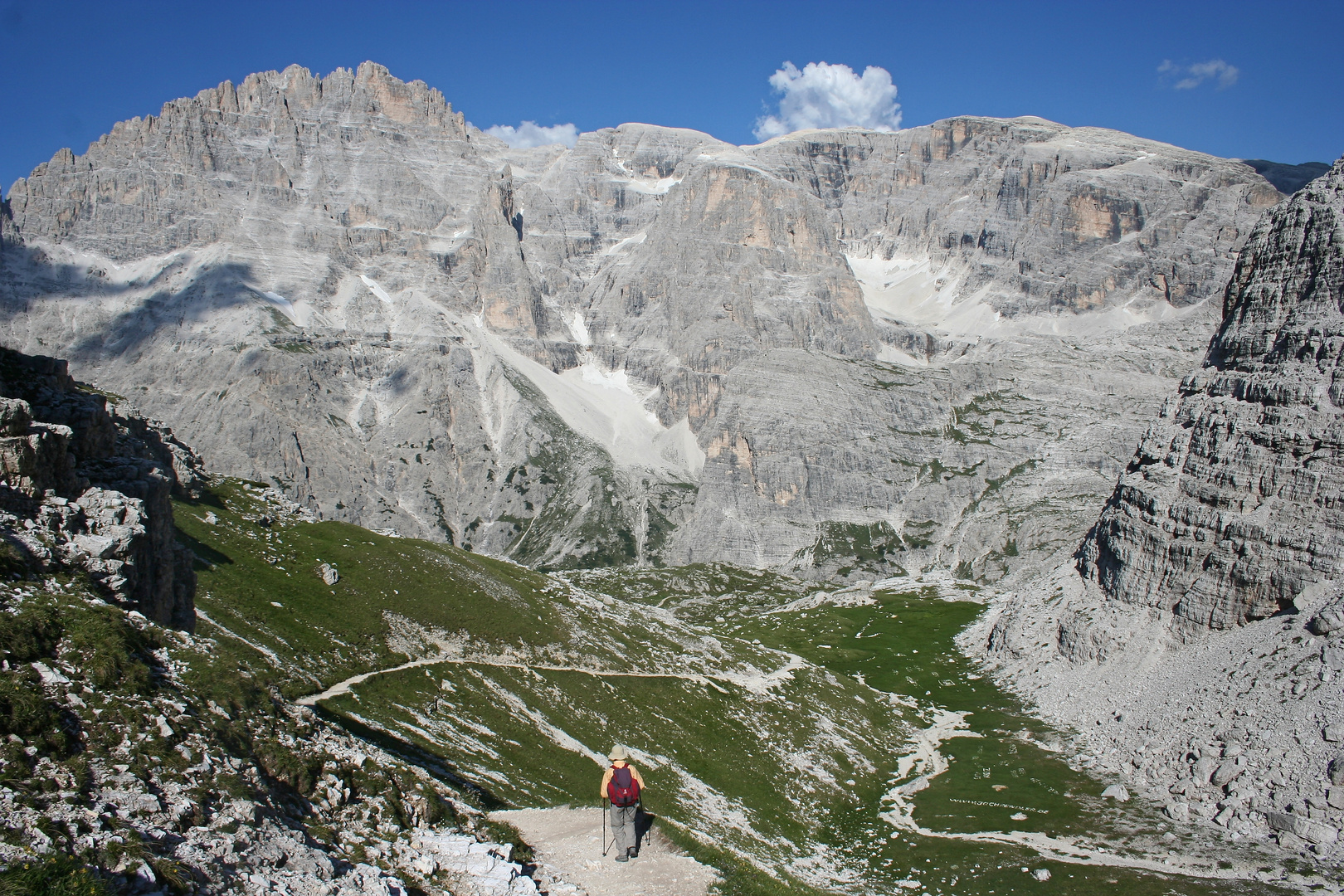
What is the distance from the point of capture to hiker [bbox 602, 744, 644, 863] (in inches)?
878

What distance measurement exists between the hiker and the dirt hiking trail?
575 mm

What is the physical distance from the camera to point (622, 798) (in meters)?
22.4

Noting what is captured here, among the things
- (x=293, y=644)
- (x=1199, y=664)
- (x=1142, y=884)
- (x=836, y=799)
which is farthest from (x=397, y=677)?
(x=1199, y=664)

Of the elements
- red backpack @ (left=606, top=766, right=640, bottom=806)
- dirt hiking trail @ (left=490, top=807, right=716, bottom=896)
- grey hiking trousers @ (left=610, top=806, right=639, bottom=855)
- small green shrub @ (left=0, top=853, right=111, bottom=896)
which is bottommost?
dirt hiking trail @ (left=490, top=807, right=716, bottom=896)

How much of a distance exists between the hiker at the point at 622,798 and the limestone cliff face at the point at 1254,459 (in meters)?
82.8

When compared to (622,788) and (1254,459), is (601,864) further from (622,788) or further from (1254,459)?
(1254,459)

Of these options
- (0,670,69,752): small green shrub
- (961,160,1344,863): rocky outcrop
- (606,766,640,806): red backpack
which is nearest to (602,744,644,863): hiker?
(606,766,640,806): red backpack

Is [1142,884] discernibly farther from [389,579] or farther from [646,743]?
[389,579]

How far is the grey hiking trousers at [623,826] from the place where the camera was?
22.6 m

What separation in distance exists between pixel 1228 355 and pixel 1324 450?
22961mm

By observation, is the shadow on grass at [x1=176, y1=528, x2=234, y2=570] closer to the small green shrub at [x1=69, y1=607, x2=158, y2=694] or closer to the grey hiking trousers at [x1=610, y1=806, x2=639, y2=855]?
the small green shrub at [x1=69, y1=607, x2=158, y2=694]

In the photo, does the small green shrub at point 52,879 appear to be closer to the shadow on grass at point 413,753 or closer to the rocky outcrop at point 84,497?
the rocky outcrop at point 84,497

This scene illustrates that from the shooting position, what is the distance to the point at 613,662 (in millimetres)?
67312

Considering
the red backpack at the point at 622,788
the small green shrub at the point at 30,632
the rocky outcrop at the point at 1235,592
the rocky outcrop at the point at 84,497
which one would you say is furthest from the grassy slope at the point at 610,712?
the rocky outcrop at the point at 1235,592
